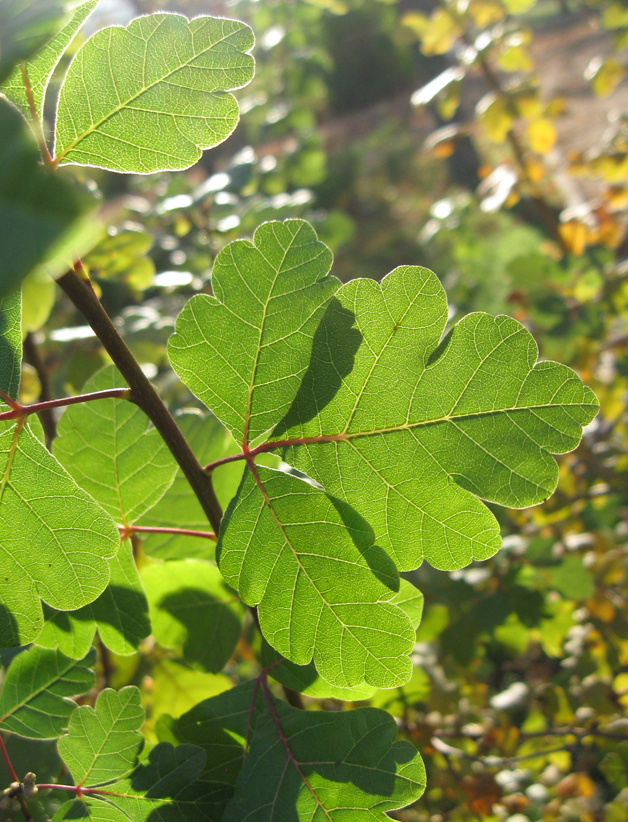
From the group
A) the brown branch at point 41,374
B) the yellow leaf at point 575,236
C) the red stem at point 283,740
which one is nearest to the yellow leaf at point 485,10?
the yellow leaf at point 575,236

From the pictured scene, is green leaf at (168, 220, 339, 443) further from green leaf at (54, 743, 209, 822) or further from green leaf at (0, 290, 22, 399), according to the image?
green leaf at (54, 743, 209, 822)

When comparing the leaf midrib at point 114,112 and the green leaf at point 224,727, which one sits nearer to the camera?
the leaf midrib at point 114,112

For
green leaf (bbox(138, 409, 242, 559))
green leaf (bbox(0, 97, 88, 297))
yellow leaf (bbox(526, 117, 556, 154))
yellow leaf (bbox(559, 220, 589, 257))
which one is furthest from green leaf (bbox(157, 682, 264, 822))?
yellow leaf (bbox(526, 117, 556, 154))

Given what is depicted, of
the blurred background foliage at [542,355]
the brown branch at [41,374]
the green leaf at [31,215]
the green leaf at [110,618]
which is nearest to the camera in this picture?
the green leaf at [31,215]

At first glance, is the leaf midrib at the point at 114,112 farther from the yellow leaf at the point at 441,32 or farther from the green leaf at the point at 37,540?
the yellow leaf at the point at 441,32

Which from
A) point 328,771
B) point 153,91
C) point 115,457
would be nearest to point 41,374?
point 115,457

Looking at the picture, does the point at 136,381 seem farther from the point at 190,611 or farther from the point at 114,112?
the point at 190,611

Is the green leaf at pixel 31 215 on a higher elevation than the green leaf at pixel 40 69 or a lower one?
lower
